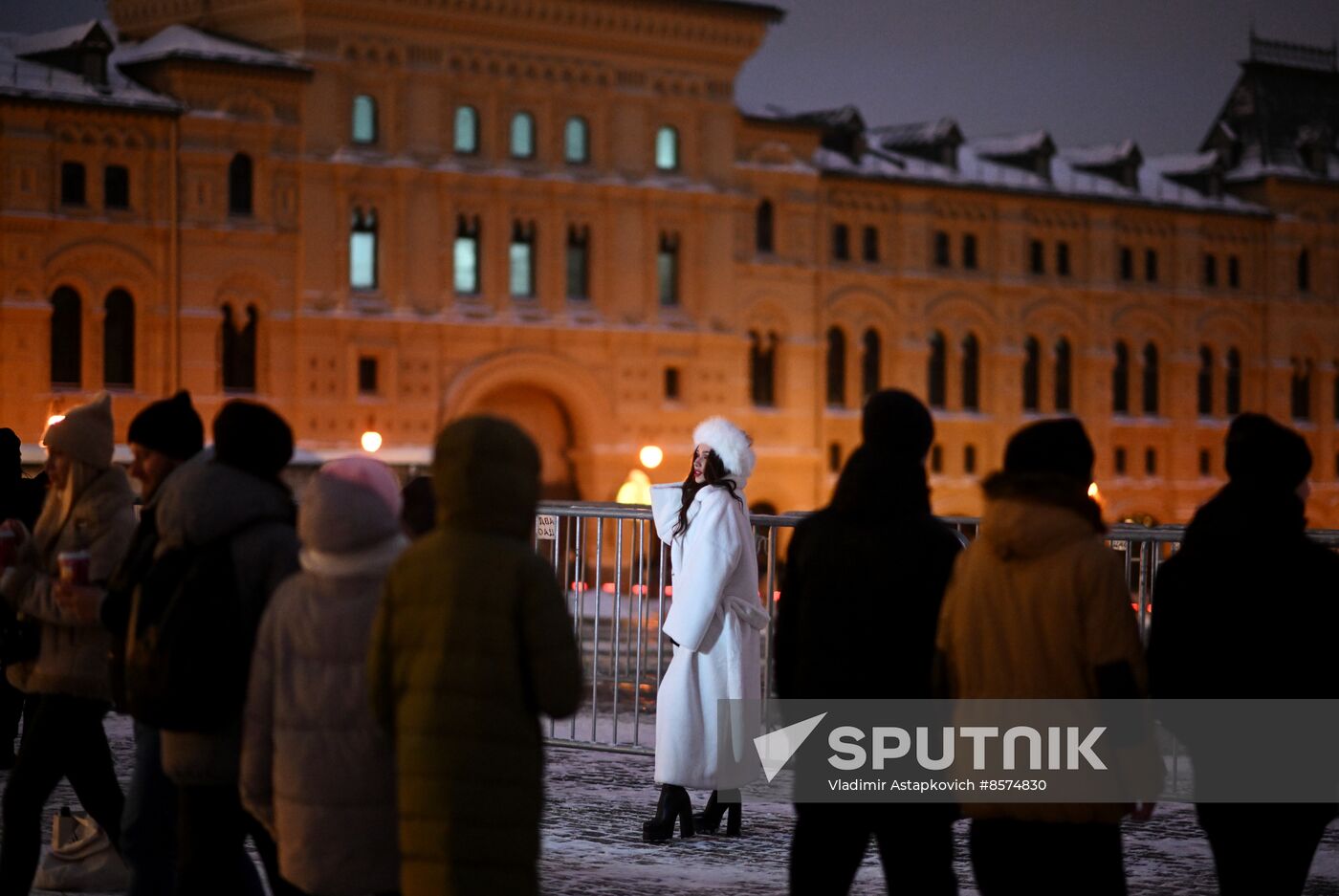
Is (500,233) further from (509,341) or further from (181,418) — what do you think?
(181,418)

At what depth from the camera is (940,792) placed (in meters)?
5.94

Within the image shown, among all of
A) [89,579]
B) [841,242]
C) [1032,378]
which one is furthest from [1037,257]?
[89,579]

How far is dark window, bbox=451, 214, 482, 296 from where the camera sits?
42156 millimetres

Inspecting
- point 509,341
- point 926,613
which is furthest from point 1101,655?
point 509,341

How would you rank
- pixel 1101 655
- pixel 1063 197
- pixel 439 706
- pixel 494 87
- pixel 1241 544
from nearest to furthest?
pixel 439 706 → pixel 1101 655 → pixel 1241 544 → pixel 494 87 → pixel 1063 197

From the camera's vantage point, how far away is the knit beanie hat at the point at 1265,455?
19.9ft

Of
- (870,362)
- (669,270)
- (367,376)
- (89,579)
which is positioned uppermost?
(669,270)

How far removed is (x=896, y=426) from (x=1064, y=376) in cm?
4612

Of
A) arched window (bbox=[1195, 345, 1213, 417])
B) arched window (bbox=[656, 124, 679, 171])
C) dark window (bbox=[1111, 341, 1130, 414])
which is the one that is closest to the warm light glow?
arched window (bbox=[656, 124, 679, 171])

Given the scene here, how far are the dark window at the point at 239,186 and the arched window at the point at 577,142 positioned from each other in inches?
258

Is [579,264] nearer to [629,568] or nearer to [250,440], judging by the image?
[629,568]

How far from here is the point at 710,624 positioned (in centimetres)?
909

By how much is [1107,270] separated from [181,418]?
46.1m

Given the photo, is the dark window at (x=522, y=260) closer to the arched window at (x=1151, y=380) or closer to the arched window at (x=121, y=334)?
the arched window at (x=121, y=334)
